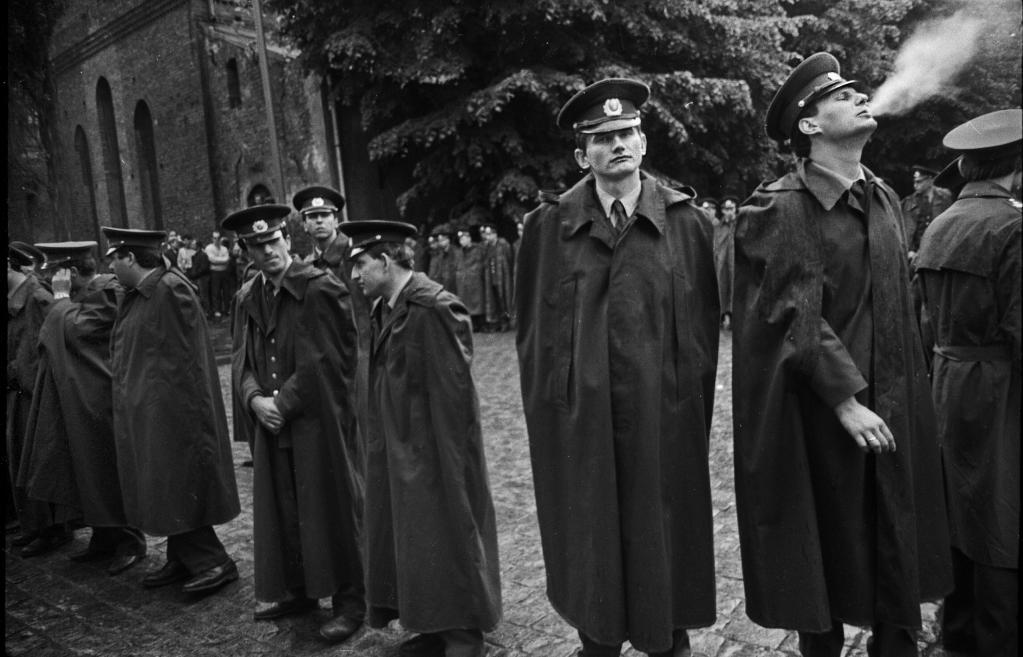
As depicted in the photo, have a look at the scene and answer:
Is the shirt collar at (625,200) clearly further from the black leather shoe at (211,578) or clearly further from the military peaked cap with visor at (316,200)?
the military peaked cap with visor at (316,200)

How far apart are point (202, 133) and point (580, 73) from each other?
1329cm

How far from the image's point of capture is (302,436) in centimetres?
436

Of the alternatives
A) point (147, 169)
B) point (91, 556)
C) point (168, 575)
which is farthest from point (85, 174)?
point (168, 575)

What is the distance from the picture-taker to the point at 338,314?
4434 mm

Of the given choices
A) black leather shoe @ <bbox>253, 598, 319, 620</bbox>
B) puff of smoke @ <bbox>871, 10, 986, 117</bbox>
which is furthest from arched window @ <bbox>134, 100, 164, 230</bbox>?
puff of smoke @ <bbox>871, 10, 986, 117</bbox>

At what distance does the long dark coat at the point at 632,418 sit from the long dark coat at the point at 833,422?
0.75 ft

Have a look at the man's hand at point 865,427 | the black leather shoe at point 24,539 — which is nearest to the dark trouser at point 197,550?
the black leather shoe at point 24,539

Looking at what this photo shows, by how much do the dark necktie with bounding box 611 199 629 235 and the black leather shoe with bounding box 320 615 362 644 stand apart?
2.54 meters

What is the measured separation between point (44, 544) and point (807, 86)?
20.0 feet

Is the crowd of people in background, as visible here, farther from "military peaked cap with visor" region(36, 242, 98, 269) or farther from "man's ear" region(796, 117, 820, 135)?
"military peaked cap with visor" region(36, 242, 98, 269)

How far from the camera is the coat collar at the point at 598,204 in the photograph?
127 inches

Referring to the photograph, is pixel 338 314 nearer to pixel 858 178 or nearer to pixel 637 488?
pixel 637 488

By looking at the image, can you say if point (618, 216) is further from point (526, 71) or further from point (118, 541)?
point (526, 71)

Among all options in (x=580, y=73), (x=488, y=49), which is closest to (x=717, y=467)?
(x=580, y=73)
